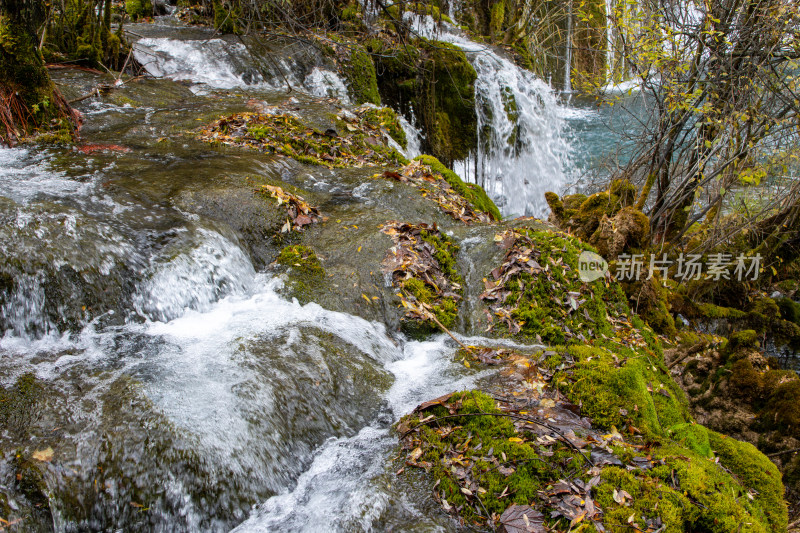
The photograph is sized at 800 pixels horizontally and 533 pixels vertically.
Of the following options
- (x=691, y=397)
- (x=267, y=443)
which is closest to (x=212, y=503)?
(x=267, y=443)

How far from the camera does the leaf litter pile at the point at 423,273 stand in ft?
14.9

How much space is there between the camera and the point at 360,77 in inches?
448

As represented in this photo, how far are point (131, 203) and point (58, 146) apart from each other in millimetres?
2195

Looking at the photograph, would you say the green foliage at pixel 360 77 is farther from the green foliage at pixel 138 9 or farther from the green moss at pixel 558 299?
the green moss at pixel 558 299

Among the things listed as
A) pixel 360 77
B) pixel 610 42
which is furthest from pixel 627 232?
pixel 360 77

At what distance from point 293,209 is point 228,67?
690 cm

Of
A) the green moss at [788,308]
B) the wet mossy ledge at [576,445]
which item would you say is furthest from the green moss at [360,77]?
the green moss at [788,308]

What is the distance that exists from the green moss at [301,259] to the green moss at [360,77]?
23.6 feet

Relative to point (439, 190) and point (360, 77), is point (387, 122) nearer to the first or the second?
point (360, 77)

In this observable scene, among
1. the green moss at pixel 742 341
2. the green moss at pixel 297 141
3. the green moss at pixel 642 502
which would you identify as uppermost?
the green moss at pixel 297 141

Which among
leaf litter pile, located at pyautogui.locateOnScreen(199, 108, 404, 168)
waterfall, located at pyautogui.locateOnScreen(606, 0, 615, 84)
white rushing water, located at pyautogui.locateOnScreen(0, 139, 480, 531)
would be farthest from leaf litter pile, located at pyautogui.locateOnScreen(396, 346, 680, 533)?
waterfall, located at pyautogui.locateOnScreen(606, 0, 615, 84)

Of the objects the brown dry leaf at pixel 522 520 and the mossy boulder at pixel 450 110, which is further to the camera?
the mossy boulder at pixel 450 110

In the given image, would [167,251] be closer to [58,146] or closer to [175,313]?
[175,313]

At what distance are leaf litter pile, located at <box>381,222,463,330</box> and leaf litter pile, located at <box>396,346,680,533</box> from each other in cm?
128
